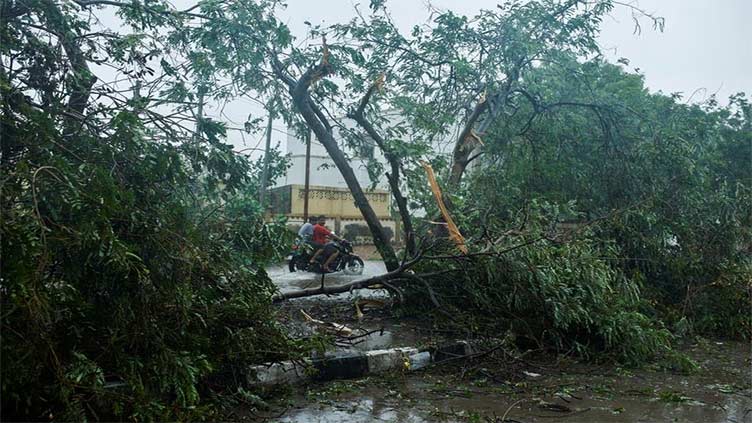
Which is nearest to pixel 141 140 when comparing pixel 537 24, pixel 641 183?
pixel 537 24

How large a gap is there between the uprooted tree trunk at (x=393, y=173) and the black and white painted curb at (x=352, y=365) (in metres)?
1.48

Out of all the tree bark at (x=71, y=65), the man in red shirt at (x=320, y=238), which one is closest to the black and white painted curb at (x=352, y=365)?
the tree bark at (x=71, y=65)

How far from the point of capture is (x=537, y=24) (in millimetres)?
9203

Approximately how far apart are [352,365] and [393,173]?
9.22 feet

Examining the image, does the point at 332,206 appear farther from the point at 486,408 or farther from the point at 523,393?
the point at 486,408

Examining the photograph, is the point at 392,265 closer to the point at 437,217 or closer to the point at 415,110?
the point at 437,217

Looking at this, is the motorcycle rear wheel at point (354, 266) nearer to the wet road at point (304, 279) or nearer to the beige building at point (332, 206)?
the wet road at point (304, 279)

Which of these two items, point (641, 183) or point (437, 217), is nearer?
point (437, 217)

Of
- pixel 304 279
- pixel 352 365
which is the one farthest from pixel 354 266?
pixel 352 365

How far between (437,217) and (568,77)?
348 cm

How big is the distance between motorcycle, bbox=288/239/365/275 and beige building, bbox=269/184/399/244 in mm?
8621

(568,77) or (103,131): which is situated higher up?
(568,77)

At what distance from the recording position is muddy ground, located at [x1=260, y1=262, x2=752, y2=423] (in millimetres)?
4805

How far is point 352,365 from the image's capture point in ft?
19.1
